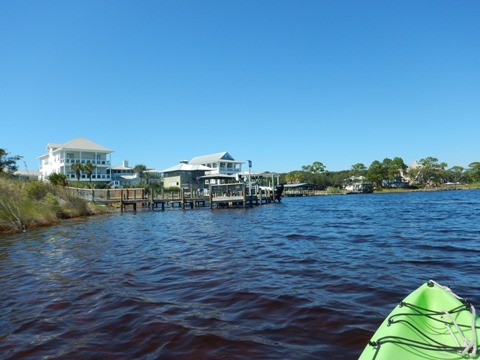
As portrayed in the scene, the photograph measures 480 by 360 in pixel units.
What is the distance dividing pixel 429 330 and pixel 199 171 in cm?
6057

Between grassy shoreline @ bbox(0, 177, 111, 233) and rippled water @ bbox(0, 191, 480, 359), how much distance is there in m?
5.26

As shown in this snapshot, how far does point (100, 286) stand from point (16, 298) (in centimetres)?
143

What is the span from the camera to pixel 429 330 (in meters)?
3.40

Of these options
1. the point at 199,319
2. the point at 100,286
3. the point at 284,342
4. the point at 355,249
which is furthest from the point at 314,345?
the point at 355,249

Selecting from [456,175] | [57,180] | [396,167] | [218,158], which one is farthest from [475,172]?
[57,180]

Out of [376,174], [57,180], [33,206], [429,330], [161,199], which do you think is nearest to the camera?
[429,330]

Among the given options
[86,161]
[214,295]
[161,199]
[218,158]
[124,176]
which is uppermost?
[218,158]

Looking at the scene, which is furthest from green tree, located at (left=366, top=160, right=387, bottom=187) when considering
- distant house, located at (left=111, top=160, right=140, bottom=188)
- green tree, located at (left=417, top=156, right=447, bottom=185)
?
distant house, located at (left=111, top=160, right=140, bottom=188)

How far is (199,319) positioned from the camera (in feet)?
16.0

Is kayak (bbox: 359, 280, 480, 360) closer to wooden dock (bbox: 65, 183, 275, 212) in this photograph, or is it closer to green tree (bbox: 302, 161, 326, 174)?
wooden dock (bbox: 65, 183, 275, 212)

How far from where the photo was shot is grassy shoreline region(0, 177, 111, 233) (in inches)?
620

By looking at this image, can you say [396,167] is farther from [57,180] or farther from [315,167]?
[57,180]

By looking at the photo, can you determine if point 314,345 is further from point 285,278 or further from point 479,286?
point 479,286

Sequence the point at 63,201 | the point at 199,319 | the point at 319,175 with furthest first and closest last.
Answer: the point at 319,175
the point at 63,201
the point at 199,319
